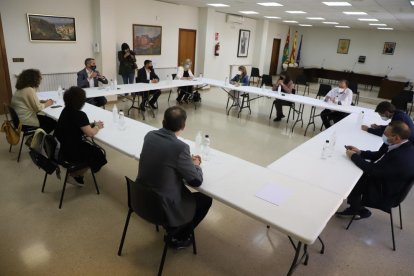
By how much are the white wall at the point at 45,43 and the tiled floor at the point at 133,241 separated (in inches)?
123

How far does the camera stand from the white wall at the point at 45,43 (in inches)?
208

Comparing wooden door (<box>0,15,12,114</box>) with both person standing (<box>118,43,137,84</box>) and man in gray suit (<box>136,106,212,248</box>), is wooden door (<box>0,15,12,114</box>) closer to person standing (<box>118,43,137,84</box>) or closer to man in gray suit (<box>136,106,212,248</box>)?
person standing (<box>118,43,137,84</box>)

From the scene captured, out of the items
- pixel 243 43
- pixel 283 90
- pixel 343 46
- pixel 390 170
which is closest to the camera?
pixel 390 170

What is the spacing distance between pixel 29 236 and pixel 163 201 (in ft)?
4.71

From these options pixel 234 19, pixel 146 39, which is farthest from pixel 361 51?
pixel 146 39

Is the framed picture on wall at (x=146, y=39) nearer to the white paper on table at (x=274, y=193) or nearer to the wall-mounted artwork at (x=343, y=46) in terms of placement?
the white paper on table at (x=274, y=193)

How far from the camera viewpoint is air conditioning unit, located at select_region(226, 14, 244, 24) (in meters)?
10.1

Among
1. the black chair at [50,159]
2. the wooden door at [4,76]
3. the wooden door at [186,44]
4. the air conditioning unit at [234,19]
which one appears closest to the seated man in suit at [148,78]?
the wooden door at [4,76]

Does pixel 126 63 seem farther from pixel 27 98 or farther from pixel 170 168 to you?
pixel 170 168

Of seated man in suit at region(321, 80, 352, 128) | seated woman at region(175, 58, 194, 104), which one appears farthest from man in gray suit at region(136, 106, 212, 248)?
seated woman at region(175, 58, 194, 104)

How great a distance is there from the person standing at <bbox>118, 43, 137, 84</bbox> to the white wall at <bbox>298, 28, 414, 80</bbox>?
10657mm

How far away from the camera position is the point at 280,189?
208 centimetres

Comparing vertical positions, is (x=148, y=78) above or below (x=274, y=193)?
above

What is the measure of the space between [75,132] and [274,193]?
1.90 metres
